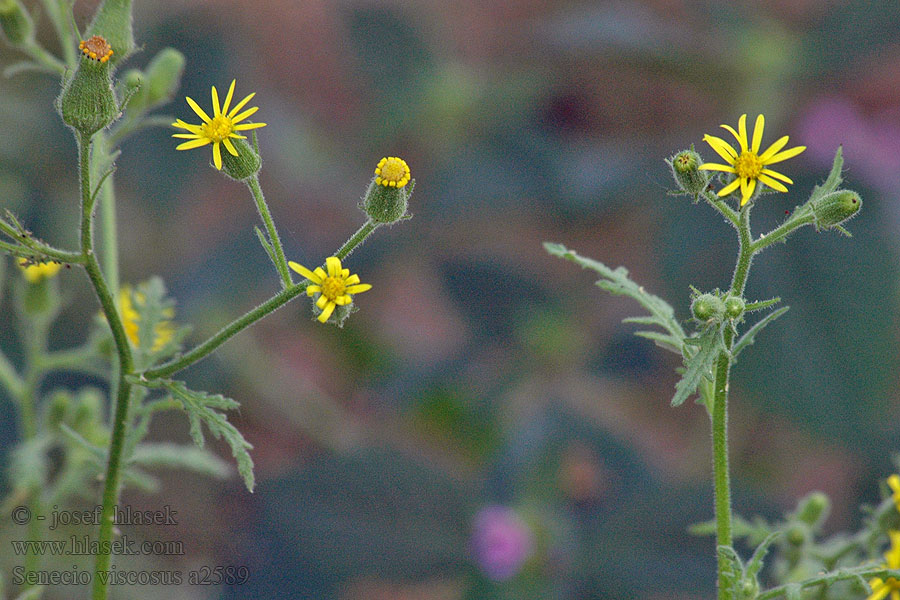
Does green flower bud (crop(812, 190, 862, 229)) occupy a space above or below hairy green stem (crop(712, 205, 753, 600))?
above

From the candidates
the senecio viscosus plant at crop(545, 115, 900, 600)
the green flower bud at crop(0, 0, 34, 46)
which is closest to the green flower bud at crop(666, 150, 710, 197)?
the senecio viscosus plant at crop(545, 115, 900, 600)

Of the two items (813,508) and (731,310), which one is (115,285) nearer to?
(731,310)

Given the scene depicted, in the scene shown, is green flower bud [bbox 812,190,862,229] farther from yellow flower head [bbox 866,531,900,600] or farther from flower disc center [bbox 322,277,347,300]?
flower disc center [bbox 322,277,347,300]

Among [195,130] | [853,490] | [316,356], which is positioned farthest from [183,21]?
[853,490]

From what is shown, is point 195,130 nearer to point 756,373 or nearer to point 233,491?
point 756,373

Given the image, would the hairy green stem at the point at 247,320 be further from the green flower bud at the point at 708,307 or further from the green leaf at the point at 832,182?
the green leaf at the point at 832,182

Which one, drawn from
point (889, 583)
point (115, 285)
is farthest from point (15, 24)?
point (889, 583)

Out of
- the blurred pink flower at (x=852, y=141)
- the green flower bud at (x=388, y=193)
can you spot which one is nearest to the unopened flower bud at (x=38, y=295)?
the green flower bud at (x=388, y=193)
